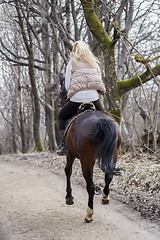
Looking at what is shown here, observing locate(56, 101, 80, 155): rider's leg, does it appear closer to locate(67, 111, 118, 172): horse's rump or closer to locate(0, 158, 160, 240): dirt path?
locate(67, 111, 118, 172): horse's rump

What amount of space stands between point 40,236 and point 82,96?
8.18 feet

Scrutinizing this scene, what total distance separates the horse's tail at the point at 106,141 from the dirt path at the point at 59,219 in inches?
45.4

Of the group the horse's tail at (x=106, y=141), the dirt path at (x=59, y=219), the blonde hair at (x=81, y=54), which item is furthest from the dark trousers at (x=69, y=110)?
the dirt path at (x=59, y=219)

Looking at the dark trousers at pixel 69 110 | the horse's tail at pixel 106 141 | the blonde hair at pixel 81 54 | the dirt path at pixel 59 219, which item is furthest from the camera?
the dark trousers at pixel 69 110

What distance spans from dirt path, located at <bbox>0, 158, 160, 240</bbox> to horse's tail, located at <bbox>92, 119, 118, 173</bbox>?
1152 mm

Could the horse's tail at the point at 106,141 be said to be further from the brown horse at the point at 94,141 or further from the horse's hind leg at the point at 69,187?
the horse's hind leg at the point at 69,187

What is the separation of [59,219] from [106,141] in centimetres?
194

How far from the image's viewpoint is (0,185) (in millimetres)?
7766

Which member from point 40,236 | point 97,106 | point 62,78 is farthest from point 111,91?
point 40,236

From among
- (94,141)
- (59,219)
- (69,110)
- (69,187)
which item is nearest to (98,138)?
(94,141)

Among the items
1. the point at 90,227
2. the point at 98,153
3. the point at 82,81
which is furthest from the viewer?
the point at 82,81

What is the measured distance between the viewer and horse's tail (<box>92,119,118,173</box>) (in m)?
3.91

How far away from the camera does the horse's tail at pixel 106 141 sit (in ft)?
12.8

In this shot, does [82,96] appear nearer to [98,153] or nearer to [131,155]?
[98,153]
